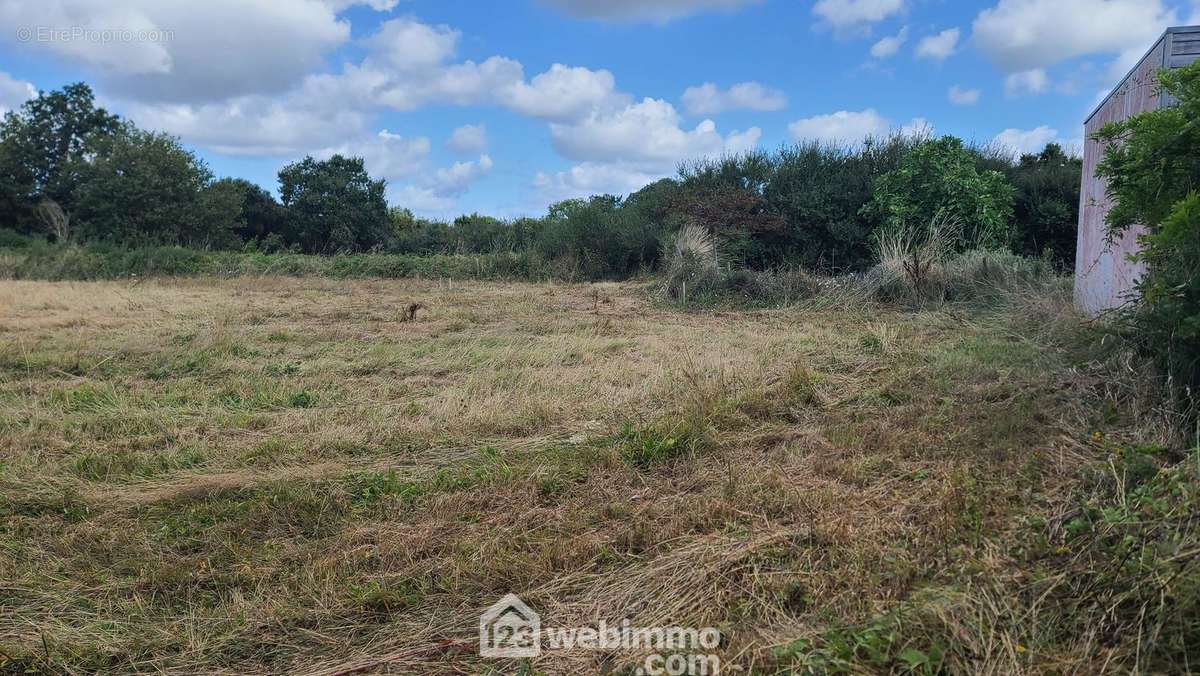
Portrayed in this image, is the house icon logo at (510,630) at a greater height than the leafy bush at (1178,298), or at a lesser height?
lesser

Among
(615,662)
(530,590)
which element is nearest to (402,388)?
(530,590)

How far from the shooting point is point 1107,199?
17.7ft

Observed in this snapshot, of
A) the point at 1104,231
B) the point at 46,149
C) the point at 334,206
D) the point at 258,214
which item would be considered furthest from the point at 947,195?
the point at 46,149

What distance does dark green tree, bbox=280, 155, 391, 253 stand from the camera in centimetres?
3005

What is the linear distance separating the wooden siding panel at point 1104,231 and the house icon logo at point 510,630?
5.50 metres

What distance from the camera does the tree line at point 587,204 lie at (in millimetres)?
13773

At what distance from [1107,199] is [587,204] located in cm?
1589

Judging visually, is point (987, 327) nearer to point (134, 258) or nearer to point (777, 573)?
point (777, 573)

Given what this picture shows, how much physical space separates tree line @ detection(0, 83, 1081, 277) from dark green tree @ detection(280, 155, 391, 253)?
60 millimetres

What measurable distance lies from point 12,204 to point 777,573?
3518cm

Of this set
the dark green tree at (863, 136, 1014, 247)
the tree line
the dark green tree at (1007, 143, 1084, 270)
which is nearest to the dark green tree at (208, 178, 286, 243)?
the tree line

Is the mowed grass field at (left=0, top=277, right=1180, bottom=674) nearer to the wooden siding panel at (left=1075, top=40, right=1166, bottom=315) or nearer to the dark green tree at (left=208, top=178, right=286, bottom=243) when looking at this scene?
the wooden siding panel at (left=1075, top=40, right=1166, bottom=315)

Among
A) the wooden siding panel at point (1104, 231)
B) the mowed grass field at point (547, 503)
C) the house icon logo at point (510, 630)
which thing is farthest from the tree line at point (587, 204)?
the house icon logo at point (510, 630)

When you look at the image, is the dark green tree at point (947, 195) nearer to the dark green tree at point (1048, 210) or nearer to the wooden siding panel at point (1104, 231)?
the dark green tree at point (1048, 210)
